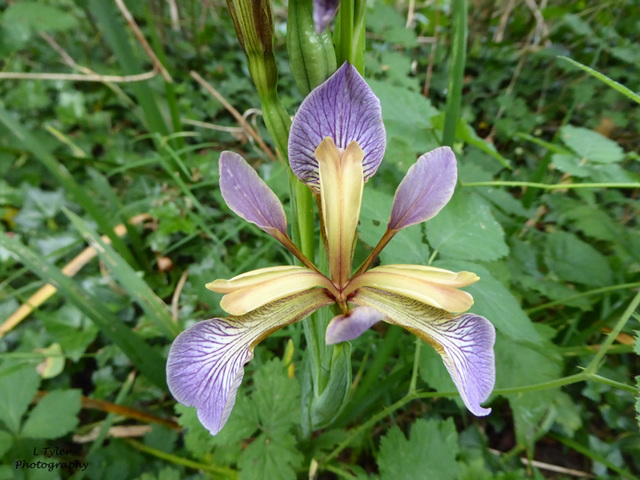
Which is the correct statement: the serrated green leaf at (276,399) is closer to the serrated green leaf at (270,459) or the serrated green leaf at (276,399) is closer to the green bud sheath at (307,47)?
the serrated green leaf at (270,459)

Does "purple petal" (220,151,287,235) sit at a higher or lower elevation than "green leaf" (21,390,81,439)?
higher

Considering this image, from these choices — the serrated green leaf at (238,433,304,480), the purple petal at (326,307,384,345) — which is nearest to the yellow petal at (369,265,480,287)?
the purple petal at (326,307,384,345)

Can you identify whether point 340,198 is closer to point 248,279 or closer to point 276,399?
point 248,279

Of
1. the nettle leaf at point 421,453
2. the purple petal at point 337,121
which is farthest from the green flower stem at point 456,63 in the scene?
the nettle leaf at point 421,453

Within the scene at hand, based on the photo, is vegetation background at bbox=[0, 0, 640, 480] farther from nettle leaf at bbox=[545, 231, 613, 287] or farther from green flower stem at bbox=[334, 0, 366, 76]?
green flower stem at bbox=[334, 0, 366, 76]

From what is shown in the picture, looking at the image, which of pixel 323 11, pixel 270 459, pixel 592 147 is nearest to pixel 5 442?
pixel 270 459
